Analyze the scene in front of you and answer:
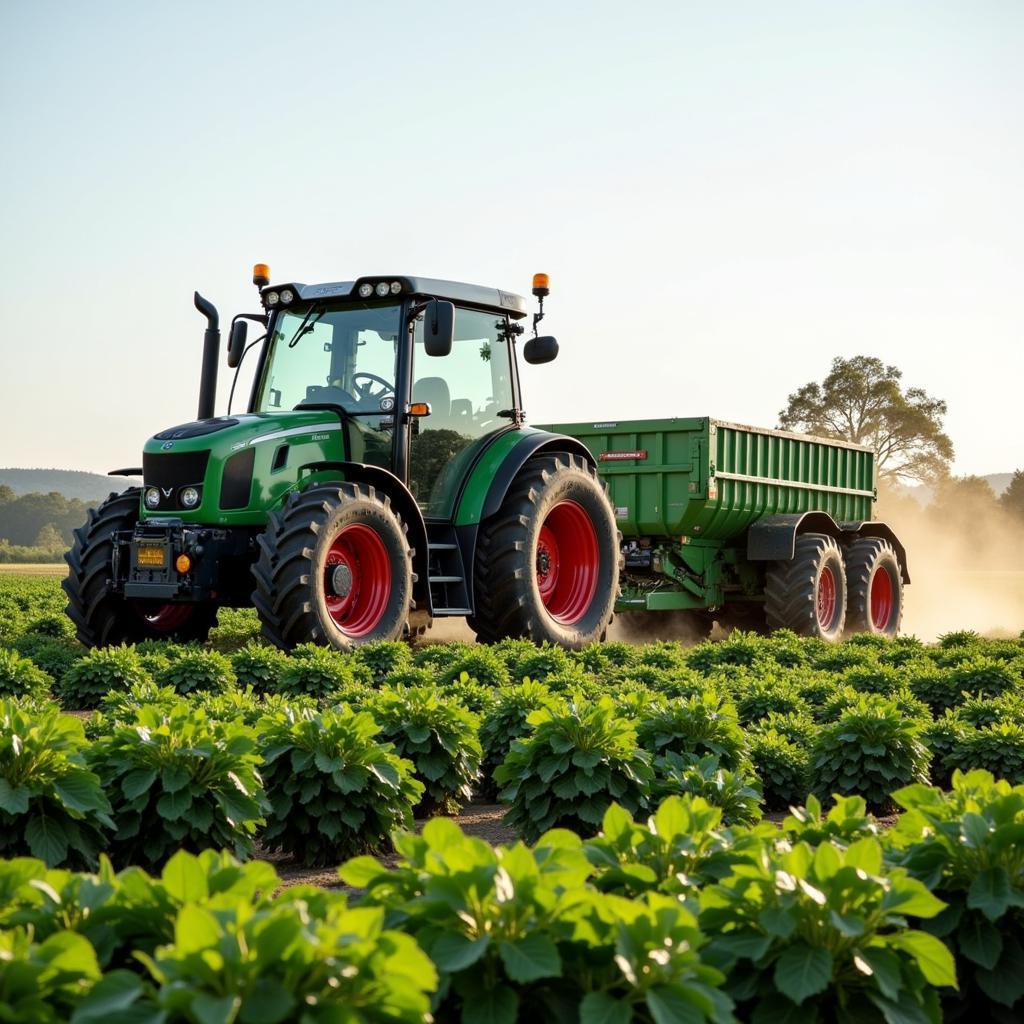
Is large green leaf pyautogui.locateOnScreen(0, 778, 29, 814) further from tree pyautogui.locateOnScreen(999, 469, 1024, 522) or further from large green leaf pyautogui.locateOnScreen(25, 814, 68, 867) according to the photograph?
tree pyautogui.locateOnScreen(999, 469, 1024, 522)

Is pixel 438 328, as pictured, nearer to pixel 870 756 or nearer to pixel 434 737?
pixel 434 737

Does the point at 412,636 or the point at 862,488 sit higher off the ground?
the point at 862,488

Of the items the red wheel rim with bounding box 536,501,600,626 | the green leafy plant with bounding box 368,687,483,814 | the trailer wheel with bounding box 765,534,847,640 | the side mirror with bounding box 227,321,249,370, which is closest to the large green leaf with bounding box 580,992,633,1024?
the green leafy plant with bounding box 368,687,483,814

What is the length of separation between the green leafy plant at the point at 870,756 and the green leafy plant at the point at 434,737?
6.48 ft

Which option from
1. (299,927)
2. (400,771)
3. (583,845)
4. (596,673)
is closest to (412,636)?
(596,673)

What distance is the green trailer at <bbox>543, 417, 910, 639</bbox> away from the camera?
14.9 m

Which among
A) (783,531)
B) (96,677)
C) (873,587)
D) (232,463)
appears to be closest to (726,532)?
(783,531)

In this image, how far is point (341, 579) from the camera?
9.95 metres

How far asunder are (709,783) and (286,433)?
590 centimetres

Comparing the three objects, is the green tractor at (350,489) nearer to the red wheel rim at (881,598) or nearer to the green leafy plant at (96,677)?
the green leafy plant at (96,677)

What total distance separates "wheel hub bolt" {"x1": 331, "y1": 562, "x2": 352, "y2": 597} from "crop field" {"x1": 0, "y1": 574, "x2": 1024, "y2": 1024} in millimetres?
2239

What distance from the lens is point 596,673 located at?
1084 centimetres

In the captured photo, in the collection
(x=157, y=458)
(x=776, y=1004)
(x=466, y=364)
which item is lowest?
(x=776, y=1004)

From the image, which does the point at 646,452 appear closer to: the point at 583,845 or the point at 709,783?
the point at 709,783
